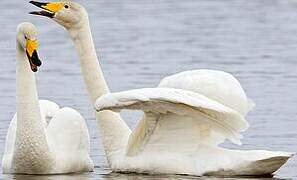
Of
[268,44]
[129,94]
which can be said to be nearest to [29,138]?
[129,94]

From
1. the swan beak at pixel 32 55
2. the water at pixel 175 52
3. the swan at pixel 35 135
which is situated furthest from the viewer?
the water at pixel 175 52

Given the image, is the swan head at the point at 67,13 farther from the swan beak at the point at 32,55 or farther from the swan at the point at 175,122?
the swan beak at the point at 32,55

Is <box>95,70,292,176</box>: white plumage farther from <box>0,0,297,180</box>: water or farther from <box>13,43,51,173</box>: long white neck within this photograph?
<box>13,43,51,173</box>: long white neck

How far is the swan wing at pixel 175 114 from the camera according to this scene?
13.1 meters

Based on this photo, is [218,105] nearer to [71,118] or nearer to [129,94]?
[129,94]

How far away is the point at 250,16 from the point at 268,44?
19.2 ft

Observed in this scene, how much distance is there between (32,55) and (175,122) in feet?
5.24

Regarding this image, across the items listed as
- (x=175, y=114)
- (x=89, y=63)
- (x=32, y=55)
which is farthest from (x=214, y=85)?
(x=32, y=55)

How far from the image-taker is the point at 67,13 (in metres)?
14.7

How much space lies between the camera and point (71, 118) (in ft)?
47.0

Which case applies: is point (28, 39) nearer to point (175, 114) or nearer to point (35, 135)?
point (35, 135)

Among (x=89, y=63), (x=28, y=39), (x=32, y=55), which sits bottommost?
(x=32, y=55)

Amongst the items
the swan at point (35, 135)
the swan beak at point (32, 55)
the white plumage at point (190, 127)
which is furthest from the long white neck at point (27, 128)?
the white plumage at point (190, 127)

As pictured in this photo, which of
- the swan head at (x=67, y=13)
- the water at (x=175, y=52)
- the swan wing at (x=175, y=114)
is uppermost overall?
the water at (x=175, y=52)
